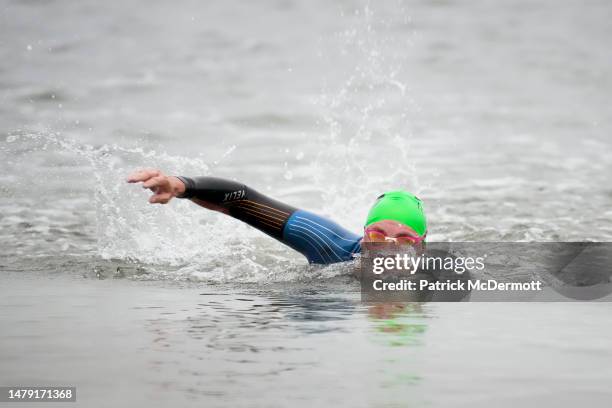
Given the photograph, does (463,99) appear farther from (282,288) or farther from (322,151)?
(282,288)

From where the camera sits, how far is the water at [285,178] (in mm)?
4352

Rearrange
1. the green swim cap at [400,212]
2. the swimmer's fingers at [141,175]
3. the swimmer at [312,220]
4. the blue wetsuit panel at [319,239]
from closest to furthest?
the swimmer's fingers at [141,175], the swimmer at [312,220], the green swim cap at [400,212], the blue wetsuit panel at [319,239]

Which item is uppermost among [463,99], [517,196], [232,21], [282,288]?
[232,21]

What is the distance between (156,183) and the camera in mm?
5961

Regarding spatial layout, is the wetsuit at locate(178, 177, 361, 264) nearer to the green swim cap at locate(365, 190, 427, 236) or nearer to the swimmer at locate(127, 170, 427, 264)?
the swimmer at locate(127, 170, 427, 264)

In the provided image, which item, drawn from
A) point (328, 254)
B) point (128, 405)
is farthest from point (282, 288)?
point (128, 405)

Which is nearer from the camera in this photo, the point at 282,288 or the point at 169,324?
the point at 169,324

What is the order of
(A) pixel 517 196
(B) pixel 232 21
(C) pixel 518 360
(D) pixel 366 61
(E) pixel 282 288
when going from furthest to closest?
(B) pixel 232 21 < (D) pixel 366 61 < (A) pixel 517 196 < (E) pixel 282 288 < (C) pixel 518 360

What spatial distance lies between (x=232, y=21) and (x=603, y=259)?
18.0m

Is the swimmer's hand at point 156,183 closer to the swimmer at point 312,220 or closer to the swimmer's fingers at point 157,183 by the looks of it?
the swimmer's fingers at point 157,183

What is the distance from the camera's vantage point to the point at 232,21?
25.6m

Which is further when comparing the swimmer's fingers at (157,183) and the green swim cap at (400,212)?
the green swim cap at (400,212)
